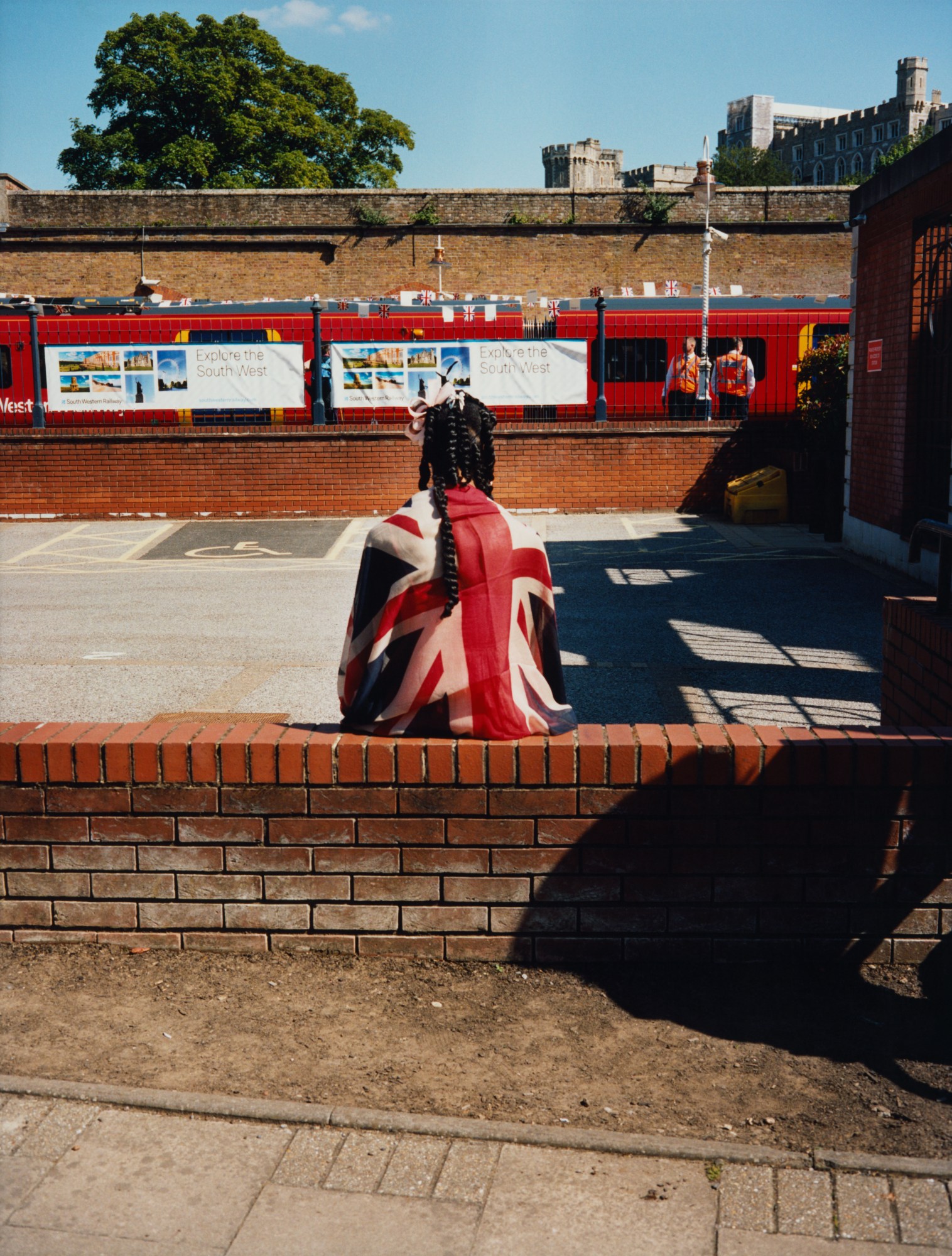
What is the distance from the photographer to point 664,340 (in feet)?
69.8

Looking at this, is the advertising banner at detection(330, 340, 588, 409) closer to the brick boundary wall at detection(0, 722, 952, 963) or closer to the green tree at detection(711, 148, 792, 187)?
the brick boundary wall at detection(0, 722, 952, 963)

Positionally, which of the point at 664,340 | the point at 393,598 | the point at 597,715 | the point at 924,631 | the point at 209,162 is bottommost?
the point at 597,715

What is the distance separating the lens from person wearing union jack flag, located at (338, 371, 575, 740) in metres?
3.72

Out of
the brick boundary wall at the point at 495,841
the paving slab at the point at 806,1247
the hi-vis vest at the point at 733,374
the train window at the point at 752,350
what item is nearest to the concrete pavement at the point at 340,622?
the brick boundary wall at the point at 495,841

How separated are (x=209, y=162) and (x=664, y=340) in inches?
1571

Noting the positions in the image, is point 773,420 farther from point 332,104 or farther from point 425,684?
point 332,104

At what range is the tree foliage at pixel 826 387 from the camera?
16172 millimetres

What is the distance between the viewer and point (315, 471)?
1834 cm

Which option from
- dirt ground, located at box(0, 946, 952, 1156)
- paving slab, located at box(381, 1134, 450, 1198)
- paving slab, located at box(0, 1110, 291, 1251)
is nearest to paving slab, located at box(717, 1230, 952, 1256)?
dirt ground, located at box(0, 946, 952, 1156)

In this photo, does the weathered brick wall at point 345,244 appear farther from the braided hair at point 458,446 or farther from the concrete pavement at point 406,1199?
the concrete pavement at point 406,1199

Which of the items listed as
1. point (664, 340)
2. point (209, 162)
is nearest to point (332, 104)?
point (209, 162)

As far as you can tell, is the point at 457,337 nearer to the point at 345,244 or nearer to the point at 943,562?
the point at 943,562

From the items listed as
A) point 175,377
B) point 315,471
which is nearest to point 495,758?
point 315,471

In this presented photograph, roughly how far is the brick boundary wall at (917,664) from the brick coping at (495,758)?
0.77 metres
